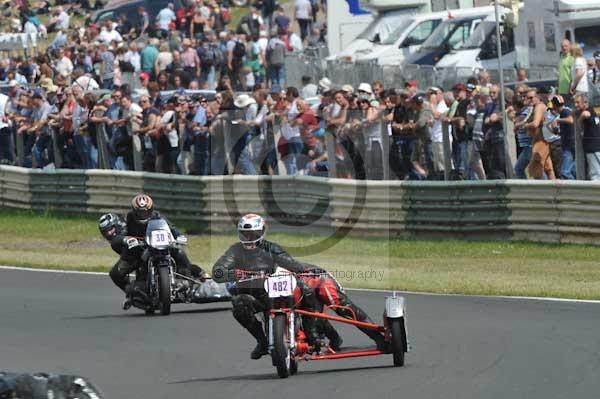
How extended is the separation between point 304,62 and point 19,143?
21.0 feet

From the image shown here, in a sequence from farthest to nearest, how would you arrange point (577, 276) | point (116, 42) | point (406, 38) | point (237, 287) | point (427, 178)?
1. point (116, 42)
2. point (406, 38)
3. point (427, 178)
4. point (577, 276)
5. point (237, 287)

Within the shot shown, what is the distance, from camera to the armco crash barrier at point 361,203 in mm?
19594

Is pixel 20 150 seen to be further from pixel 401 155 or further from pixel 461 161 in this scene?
pixel 461 161

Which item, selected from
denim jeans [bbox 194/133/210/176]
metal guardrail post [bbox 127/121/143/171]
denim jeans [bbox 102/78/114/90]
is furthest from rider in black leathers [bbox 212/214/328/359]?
denim jeans [bbox 102/78/114/90]

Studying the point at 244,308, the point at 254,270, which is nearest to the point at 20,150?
the point at 254,270

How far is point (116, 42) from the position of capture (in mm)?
37281

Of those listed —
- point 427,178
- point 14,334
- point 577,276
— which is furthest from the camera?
point 427,178

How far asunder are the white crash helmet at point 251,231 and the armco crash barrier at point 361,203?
7.87 metres

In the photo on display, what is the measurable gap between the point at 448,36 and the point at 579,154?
1135 centimetres

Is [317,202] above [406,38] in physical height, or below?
below

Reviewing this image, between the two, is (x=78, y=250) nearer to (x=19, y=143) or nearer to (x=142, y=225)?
(x=19, y=143)

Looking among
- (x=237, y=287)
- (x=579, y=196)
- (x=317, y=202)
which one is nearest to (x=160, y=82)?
(x=317, y=202)

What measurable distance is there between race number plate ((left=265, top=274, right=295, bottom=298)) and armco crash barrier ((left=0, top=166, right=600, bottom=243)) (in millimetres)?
8507

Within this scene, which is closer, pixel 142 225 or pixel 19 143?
pixel 142 225
